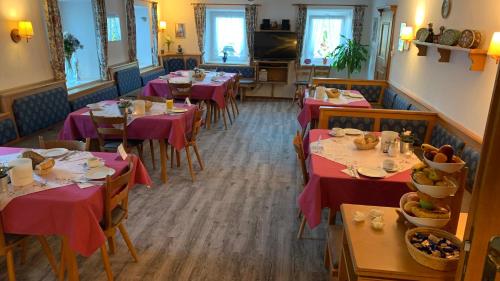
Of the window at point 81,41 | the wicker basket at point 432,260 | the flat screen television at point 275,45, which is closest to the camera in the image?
the wicker basket at point 432,260

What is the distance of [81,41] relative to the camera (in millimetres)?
6551

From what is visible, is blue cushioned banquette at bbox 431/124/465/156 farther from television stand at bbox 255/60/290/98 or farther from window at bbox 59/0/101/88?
window at bbox 59/0/101/88

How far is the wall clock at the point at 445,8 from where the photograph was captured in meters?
4.06

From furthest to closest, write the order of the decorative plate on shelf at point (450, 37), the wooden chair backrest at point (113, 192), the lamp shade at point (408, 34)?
the lamp shade at point (408, 34)
the decorative plate on shelf at point (450, 37)
the wooden chair backrest at point (113, 192)

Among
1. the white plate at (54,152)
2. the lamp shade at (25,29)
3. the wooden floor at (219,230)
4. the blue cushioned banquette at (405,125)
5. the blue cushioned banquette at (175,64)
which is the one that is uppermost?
the lamp shade at (25,29)

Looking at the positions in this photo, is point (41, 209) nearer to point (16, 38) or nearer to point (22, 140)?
point (22, 140)

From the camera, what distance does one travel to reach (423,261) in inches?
56.4

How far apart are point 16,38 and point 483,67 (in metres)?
5.12

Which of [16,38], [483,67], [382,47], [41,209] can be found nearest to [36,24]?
[16,38]

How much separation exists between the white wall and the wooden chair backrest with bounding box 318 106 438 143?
200 mm

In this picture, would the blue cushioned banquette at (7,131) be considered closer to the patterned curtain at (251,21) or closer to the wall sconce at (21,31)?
the wall sconce at (21,31)

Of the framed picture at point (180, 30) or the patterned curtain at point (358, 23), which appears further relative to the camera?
the framed picture at point (180, 30)

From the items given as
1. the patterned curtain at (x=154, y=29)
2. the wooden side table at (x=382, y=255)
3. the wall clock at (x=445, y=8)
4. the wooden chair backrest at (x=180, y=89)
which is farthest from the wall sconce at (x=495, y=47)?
the patterned curtain at (x=154, y=29)

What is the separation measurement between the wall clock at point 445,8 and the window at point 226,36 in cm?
547
